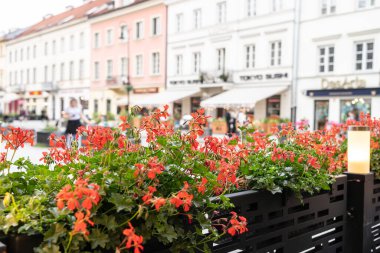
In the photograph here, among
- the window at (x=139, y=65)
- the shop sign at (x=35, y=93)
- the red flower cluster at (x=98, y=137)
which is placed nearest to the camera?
the red flower cluster at (x=98, y=137)

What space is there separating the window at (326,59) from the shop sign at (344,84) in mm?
668

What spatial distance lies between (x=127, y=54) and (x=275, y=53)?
14712 mm

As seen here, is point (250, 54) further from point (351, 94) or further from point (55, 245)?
point (55, 245)

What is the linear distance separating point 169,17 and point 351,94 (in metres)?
15.9

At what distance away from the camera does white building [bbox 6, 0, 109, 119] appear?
146 ft

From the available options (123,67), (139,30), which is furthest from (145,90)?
(139,30)

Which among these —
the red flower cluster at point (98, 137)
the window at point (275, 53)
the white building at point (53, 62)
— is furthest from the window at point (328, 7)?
the red flower cluster at point (98, 137)

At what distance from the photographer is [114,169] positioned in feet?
7.55

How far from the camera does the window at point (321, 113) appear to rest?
1013 inches

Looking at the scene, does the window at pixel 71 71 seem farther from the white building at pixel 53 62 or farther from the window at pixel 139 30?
the window at pixel 139 30

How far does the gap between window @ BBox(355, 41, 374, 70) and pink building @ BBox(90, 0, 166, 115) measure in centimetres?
1524

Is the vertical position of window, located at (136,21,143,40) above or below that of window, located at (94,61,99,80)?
above

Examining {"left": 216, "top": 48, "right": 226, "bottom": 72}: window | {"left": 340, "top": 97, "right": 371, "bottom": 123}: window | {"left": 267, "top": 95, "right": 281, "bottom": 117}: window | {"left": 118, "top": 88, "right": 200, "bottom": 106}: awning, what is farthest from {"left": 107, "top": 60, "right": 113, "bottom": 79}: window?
{"left": 340, "top": 97, "right": 371, "bottom": 123}: window

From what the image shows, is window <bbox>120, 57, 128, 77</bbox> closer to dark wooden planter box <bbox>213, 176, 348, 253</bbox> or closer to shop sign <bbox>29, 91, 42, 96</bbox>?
shop sign <bbox>29, 91, 42, 96</bbox>
